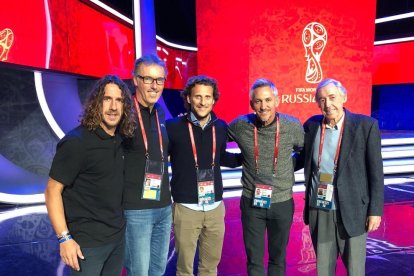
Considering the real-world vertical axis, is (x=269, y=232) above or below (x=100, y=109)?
below

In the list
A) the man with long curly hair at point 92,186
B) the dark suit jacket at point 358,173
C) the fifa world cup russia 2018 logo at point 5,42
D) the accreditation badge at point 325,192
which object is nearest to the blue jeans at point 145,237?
the man with long curly hair at point 92,186

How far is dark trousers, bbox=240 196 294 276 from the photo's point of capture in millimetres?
1861

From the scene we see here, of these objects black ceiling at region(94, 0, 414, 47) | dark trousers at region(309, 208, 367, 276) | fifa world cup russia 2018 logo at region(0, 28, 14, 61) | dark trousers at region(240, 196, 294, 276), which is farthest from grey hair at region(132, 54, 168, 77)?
black ceiling at region(94, 0, 414, 47)

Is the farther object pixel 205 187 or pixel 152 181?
pixel 205 187

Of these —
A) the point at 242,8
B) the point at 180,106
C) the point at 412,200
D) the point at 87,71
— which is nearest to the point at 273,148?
the point at 412,200

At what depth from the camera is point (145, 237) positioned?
1560 millimetres

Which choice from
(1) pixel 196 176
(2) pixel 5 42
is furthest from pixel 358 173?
(2) pixel 5 42

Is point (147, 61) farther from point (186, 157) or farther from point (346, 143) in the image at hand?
point (346, 143)

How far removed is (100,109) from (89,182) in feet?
1.00

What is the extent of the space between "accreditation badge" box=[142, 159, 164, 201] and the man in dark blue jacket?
248 millimetres

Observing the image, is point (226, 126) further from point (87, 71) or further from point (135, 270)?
point (87, 71)

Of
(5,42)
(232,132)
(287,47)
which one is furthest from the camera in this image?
(287,47)

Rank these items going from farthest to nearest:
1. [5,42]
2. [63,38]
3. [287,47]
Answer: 1. [287,47]
2. [63,38]
3. [5,42]

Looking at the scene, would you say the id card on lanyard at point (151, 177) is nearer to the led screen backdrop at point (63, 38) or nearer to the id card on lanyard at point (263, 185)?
the id card on lanyard at point (263, 185)
